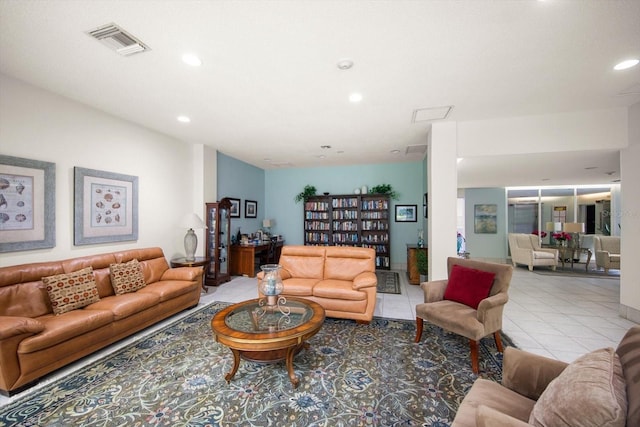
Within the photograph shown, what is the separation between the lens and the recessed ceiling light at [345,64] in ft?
7.55

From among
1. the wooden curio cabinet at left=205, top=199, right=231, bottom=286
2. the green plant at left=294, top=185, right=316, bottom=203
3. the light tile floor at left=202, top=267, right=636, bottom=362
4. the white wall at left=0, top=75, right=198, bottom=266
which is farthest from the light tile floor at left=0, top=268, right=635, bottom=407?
the green plant at left=294, top=185, right=316, bottom=203

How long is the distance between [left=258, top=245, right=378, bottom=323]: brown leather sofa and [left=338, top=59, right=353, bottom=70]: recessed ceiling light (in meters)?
2.35

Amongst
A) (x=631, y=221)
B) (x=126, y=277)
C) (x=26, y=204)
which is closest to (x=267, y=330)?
(x=126, y=277)

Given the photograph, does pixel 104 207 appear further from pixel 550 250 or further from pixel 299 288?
pixel 550 250

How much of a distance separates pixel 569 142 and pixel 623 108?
667 millimetres

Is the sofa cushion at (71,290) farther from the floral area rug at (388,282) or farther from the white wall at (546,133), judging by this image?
the white wall at (546,133)

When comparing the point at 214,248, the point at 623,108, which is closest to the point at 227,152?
the point at 214,248

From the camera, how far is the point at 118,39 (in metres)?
2.01

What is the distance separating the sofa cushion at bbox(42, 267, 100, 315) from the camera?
249 centimetres

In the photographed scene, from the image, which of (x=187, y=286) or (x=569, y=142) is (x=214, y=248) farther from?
(x=569, y=142)

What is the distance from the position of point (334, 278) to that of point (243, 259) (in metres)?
2.71

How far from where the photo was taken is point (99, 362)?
234cm

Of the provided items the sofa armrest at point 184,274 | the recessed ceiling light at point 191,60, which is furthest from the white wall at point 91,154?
the recessed ceiling light at point 191,60

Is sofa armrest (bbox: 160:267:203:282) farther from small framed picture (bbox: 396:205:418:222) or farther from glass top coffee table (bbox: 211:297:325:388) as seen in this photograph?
small framed picture (bbox: 396:205:418:222)
